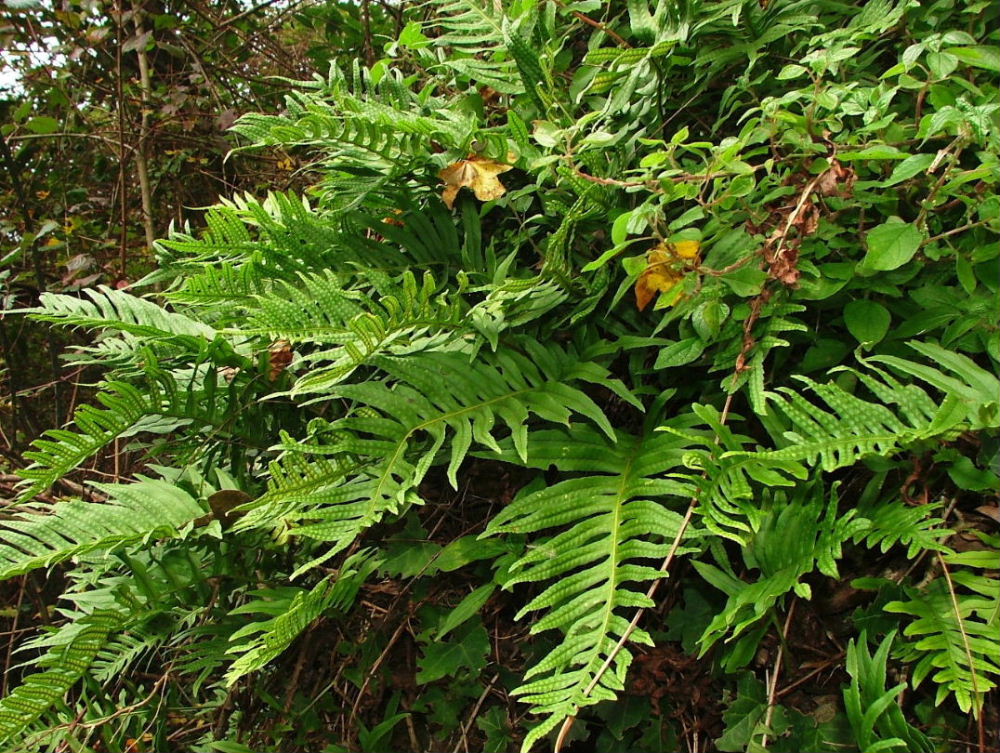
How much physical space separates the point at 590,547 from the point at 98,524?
80 centimetres

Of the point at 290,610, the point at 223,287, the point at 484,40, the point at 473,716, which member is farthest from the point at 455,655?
the point at 484,40

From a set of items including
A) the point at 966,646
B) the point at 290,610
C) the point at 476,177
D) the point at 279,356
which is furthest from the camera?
the point at 279,356

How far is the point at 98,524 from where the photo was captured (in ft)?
3.97

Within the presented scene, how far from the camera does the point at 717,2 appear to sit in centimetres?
129

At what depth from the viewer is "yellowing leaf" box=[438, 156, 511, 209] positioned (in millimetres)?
1360

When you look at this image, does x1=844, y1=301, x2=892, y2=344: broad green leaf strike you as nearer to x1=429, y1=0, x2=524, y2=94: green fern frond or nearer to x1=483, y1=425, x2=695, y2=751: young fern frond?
x1=483, y1=425, x2=695, y2=751: young fern frond

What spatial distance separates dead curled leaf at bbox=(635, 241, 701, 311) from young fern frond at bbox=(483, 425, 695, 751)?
0.23 m

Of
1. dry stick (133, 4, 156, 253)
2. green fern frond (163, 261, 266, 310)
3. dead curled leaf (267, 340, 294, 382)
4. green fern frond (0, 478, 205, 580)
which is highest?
dry stick (133, 4, 156, 253)

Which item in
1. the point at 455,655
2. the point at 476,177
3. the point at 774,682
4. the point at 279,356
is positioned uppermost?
the point at 476,177

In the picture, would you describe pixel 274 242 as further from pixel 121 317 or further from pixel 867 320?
pixel 867 320

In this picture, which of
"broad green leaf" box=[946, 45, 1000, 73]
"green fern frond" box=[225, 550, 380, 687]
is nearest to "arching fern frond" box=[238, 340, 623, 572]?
"green fern frond" box=[225, 550, 380, 687]

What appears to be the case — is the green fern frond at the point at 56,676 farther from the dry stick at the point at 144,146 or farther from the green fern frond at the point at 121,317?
the dry stick at the point at 144,146

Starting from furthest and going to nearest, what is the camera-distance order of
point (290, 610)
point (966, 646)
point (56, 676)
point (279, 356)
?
point (279, 356) → point (56, 676) → point (290, 610) → point (966, 646)

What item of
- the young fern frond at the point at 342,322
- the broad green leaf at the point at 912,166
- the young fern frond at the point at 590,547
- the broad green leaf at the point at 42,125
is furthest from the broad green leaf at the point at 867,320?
the broad green leaf at the point at 42,125
